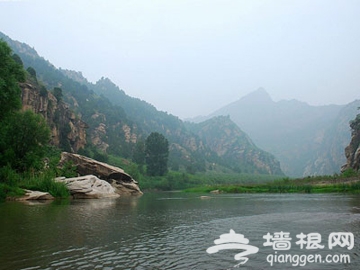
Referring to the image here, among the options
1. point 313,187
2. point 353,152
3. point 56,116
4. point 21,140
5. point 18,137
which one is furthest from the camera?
point 56,116

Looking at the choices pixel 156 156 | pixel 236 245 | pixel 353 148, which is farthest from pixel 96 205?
pixel 156 156

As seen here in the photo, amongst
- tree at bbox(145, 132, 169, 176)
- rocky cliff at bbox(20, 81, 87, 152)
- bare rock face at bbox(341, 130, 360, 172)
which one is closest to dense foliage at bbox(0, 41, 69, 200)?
rocky cliff at bbox(20, 81, 87, 152)

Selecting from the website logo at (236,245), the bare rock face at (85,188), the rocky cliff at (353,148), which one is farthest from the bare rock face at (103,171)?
the rocky cliff at (353,148)

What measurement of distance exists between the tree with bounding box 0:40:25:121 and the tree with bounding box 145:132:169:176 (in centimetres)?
8638

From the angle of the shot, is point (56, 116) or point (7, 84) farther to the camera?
point (56, 116)

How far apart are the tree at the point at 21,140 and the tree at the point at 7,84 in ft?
5.42

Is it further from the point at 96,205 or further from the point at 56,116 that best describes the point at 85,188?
the point at 56,116

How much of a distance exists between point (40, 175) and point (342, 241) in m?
39.6

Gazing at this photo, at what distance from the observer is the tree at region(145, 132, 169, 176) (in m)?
126

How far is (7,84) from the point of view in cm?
3809

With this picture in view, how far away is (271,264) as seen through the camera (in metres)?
8.80

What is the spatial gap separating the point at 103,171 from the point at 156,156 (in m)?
62.5

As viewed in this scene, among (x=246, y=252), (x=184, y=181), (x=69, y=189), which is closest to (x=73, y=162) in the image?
(x=69, y=189)

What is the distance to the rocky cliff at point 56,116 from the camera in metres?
88.8
